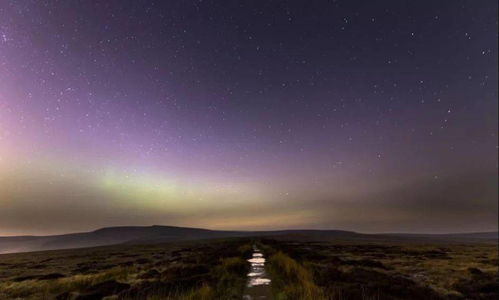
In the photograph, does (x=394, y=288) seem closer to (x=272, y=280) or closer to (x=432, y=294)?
(x=432, y=294)

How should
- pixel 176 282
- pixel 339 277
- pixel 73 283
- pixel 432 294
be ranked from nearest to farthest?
pixel 432 294, pixel 176 282, pixel 339 277, pixel 73 283

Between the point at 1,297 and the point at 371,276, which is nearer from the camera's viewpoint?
the point at 1,297

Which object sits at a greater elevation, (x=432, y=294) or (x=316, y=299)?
(x=316, y=299)

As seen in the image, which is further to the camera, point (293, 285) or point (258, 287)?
point (258, 287)

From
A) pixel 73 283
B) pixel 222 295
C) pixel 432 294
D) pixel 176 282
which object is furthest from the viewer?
pixel 73 283

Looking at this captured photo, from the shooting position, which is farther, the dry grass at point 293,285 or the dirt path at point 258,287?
the dirt path at point 258,287

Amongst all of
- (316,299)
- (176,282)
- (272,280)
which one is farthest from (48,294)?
(316,299)

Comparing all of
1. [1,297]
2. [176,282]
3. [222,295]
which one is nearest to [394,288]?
[222,295]

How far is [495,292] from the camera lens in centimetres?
1739

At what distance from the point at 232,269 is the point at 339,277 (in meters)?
7.05

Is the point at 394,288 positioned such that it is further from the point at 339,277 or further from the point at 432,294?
the point at 339,277

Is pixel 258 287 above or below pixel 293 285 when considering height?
below

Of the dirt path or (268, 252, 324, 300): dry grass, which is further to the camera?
the dirt path

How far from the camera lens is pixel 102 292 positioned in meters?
17.6
